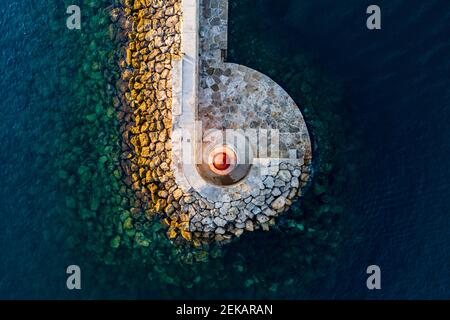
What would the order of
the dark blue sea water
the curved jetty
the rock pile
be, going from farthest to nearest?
1. the rock pile
2. the curved jetty
3. the dark blue sea water

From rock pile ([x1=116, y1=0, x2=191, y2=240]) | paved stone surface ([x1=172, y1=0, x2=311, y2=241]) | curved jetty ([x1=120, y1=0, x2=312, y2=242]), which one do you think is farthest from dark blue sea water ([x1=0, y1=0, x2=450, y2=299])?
rock pile ([x1=116, y1=0, x2=191, y2=240])

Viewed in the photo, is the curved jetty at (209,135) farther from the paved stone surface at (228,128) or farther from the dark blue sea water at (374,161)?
the dark blue sea water at (374,161)

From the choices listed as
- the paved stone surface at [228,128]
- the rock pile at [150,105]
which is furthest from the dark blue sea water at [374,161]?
the rock pile at [150,105]

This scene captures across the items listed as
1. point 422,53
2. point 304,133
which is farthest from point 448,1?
point 304,133

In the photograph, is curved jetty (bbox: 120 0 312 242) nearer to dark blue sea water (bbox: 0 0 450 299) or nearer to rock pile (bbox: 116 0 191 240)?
rock pile (bbox: 116 0 191 240)

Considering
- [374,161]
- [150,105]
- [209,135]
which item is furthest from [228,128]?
[374,161]

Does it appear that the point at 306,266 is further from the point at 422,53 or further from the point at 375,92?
the point at 422,53

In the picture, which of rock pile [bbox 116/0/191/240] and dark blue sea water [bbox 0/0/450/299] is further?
rock pile [bbox 116/0/191/240]
